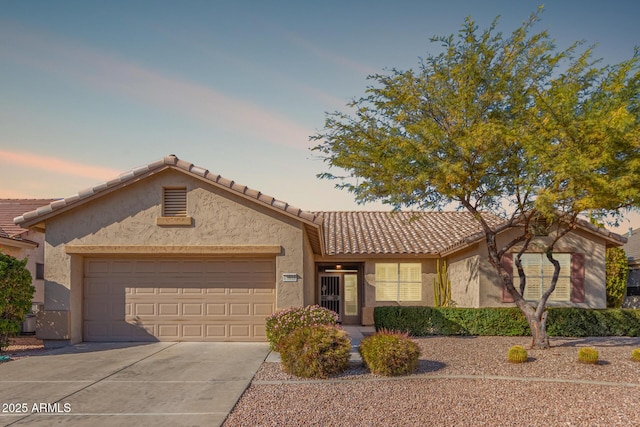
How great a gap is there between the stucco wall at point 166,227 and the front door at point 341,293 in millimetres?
7381

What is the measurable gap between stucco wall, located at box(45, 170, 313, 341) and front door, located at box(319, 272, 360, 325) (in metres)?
7.38

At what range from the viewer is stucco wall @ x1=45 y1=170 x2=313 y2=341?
13867 millimetres

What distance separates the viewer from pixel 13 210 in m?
23.0

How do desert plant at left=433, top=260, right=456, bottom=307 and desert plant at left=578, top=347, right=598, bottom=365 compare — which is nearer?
desert plant at left=578, top=347, right=598, bottom=365

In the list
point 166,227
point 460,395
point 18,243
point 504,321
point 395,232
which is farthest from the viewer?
point 395,232

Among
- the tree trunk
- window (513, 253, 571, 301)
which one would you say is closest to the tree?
the tree trunk

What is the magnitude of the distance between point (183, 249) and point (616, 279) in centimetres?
1732

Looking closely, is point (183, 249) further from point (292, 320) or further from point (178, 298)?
point (292, 320)

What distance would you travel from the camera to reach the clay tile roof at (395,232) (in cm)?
1962

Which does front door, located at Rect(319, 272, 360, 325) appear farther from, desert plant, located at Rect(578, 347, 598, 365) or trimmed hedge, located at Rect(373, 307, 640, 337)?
desert plant, located at Rect(578, 347, 598, 365)

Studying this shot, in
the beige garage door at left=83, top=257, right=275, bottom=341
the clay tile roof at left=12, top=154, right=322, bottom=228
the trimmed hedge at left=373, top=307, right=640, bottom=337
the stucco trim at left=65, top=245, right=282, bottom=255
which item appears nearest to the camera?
the clay tile roof at left=12, top=154, right=322, bottom=228

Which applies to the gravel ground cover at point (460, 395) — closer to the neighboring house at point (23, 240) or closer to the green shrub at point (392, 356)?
the green shrub at point (392, 356)

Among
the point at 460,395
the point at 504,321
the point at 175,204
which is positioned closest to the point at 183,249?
the point at 175,204

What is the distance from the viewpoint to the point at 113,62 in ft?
46.1
